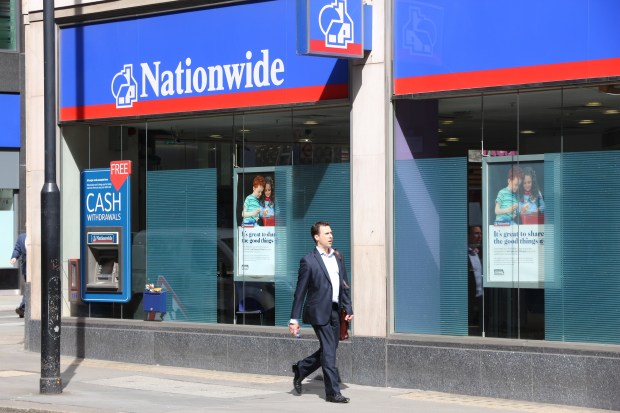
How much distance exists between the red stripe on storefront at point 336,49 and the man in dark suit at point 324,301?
82.1 inches

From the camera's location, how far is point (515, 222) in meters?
12.9

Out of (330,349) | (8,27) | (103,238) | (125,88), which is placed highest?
(8,27)

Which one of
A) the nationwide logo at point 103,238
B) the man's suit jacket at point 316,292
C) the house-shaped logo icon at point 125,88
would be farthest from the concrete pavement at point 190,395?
the house-shaped logo icon at point 125,88

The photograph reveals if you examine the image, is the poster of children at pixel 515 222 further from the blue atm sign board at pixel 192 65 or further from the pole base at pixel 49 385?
the pole base at pixel 49 385

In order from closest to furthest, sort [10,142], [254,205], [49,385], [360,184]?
[49,385]
[360,184]
[254,205]
[10,142]

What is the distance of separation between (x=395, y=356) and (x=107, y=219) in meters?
5.23

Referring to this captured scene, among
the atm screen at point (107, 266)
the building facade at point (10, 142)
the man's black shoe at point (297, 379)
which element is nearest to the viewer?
the man's black shoe at point (297, 379)

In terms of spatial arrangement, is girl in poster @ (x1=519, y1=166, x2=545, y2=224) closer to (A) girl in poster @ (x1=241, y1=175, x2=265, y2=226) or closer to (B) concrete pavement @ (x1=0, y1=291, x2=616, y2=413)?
(B) concrete pavement @ (x1=0, y1=291, x2=616, y2=413)

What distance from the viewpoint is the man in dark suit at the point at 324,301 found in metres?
12.1

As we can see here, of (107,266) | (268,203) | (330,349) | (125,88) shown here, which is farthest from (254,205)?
(330,349)

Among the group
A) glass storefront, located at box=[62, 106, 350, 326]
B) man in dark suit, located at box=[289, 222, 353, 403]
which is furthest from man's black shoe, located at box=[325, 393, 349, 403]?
glass storefront, located at box=[62, 106, 350, 326]

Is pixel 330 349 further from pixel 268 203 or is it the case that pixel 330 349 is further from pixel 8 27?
pixel 8 27

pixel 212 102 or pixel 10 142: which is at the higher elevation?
pixel 10 142

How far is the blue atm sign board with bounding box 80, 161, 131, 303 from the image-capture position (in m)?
16.5
